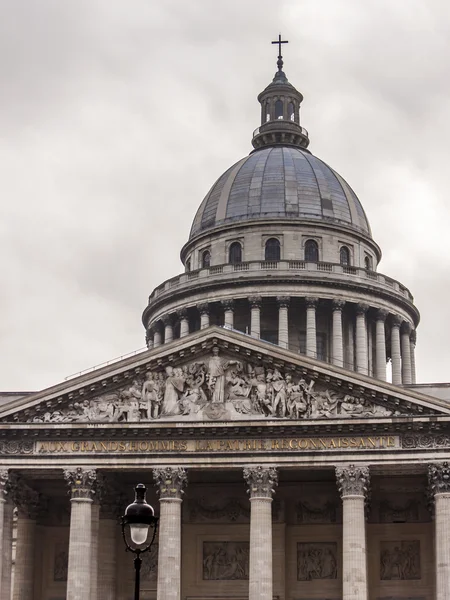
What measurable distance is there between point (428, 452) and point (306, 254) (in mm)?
36098

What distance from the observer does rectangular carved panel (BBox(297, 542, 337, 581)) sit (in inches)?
2437

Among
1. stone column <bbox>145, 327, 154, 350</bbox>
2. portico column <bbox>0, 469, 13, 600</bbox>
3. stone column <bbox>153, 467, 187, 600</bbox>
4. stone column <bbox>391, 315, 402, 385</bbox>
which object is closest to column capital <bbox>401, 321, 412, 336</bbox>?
stone column <bbox>391, 315, 402, 385</bbox>

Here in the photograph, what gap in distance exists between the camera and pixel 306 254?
3551 inches

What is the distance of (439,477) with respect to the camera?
55.2 m

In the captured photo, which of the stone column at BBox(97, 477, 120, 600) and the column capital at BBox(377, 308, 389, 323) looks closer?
the stone column at BBox(97, 477, 120, 600)

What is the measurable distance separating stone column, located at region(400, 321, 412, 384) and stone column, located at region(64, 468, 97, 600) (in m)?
36.4

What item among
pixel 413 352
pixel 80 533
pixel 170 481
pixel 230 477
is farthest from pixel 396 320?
pixel 80 533

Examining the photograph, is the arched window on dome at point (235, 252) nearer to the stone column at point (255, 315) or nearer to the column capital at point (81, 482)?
the stone column at point (255, 315)

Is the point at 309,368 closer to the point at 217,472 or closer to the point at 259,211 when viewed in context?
the point at 217,472

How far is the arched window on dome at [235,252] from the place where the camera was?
298 ft

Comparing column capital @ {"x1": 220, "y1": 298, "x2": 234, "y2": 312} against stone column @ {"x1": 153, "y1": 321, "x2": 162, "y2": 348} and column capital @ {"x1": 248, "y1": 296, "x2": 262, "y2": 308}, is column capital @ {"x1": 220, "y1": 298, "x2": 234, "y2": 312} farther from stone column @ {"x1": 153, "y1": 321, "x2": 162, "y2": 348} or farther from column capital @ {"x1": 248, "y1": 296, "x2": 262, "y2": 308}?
stone column @ {"x1": 153, "y1": 321, "x2": 162, "y2": 348}

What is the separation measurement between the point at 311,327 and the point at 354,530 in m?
30.4

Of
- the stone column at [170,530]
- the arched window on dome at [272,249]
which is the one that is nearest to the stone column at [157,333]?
the arched window on dome at [272,249]

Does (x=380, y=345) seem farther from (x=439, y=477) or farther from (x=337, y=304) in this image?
→ (x=439, y=477)
